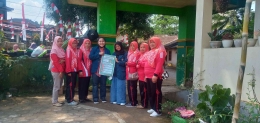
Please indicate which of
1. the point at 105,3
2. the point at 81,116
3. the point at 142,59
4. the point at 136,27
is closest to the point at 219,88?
the point at 142,59

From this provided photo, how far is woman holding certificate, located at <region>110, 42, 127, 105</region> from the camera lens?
4859 millimetres

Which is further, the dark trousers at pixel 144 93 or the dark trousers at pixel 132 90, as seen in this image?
the dark trousers at pixel 132 90

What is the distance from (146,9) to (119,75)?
332 cm

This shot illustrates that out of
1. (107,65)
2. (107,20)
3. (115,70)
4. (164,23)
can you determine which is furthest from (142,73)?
(164,23)

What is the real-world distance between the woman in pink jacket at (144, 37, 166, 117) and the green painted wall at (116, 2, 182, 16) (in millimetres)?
3137

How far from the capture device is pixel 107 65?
4.88 meters

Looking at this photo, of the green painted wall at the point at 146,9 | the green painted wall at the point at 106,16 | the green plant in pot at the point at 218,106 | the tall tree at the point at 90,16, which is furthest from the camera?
the tall tree at the point at 90,16

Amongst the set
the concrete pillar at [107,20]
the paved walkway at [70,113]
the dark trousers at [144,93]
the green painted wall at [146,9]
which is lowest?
the paved walkway at [70,113]

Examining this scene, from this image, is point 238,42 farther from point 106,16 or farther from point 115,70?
point 106,16

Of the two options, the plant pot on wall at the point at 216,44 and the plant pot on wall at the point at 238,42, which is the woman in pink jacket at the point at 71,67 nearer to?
the plant pot on wall at the point at 216,44

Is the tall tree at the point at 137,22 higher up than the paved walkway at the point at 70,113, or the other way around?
the tall tree at the point at 137,22

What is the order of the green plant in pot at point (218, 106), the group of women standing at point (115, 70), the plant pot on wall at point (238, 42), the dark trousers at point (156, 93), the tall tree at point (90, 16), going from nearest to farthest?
the green plant in pot at point (218, 106) < the plant pot on wall at point (238, 42) < the dark trousers at point (156, 93) < the group of women standing at point (115, 70) < the tall tree at point (90, 16)

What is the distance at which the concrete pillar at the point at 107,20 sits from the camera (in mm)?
6547

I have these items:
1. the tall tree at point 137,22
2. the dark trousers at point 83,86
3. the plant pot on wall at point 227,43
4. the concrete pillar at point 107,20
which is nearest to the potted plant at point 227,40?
the plant pot on wall at point 227,43
